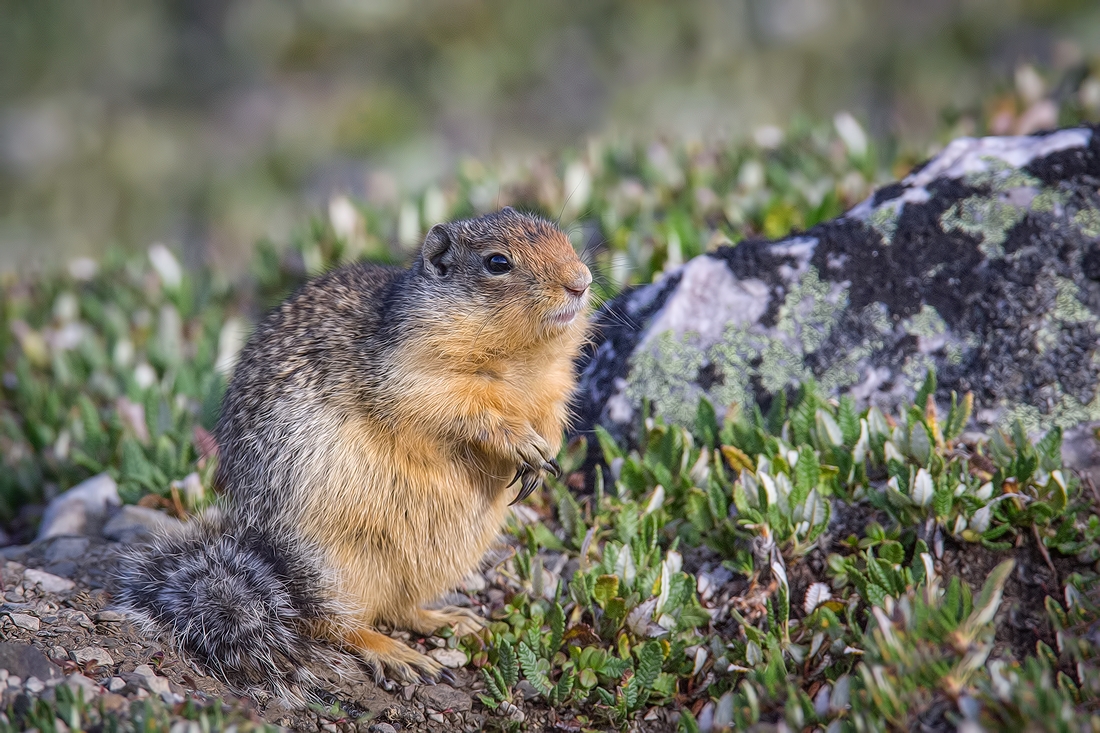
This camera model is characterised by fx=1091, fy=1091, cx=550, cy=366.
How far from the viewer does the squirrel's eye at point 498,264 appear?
185 inches

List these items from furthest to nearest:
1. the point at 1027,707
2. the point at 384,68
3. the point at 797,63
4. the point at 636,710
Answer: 1. the point at 384,68
2. the point at 797,63
3. the point at 636,710
4. the point at 1027,707

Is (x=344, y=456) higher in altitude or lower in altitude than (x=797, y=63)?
higher

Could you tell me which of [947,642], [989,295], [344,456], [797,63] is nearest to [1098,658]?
[947,642]

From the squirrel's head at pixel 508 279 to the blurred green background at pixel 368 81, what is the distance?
858 centimetres

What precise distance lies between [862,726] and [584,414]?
2.45m

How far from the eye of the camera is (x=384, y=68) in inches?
625

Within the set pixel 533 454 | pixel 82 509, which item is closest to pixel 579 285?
pixel 533 454

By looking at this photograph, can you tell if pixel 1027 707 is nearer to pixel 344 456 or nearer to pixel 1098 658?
pixel 1098 658

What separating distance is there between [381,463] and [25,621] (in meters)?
1.45

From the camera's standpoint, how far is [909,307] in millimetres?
5180

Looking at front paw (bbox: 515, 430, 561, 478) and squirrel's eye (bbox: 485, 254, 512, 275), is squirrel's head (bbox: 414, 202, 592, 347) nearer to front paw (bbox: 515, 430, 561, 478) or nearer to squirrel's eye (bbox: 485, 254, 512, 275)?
squirrel's eye (bbox: 485, 254, 512, 275)

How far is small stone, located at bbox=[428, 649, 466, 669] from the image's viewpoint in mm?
4496

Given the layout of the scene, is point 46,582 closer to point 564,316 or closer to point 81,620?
point 81,620

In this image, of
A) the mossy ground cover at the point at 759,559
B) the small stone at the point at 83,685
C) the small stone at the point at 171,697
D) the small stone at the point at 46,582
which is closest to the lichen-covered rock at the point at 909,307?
the mossy ground cover at the point at 759,559
